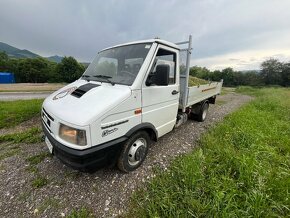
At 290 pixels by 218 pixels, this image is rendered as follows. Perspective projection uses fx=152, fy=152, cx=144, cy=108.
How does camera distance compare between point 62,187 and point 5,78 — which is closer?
point 62,187

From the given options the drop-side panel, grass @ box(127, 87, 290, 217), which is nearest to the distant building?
the drop-side panel

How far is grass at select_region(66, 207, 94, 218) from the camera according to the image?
2.09 m

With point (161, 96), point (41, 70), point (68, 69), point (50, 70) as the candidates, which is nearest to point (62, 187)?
point (161, 96)

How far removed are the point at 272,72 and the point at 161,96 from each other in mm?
76963

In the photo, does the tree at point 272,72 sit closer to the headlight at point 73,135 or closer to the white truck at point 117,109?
the white truck at point 117,109

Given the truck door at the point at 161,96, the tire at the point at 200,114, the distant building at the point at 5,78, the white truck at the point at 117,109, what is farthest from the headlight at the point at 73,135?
the distant building at the point at 5,78

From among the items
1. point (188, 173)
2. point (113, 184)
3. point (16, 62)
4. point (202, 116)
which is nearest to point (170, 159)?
point (188, 173)

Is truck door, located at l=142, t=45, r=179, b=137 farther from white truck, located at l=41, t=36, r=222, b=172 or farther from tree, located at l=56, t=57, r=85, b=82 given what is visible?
tree, located at l=56, t=57, r=85, b=82

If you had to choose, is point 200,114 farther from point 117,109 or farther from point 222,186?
point 117,109

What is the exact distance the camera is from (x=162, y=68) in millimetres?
2590

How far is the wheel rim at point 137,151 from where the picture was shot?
109 inches

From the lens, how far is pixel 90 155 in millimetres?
2051

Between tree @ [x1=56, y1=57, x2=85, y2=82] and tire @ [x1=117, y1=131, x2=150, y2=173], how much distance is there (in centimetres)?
5337

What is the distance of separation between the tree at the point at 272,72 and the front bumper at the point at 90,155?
75440mm
